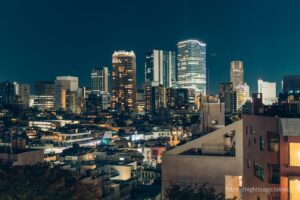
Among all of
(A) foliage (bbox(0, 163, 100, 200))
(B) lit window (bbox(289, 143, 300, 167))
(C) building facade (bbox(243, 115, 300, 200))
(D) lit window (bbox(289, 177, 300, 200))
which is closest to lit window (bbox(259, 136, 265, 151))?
(C) building facade (bbox(243, 115, 300, 200))

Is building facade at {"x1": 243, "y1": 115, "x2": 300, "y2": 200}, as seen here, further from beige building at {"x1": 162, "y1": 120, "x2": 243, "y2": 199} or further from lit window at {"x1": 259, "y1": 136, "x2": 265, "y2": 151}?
beige building at {"x1": 162, "y1": 120, "x2": 243, "y2": 199}

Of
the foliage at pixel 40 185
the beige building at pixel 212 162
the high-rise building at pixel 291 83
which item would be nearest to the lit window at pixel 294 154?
the beige building at pixel 212 162

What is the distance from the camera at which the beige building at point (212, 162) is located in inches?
847

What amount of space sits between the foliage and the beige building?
499 centimetres

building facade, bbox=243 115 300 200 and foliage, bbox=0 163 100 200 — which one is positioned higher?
building facade, bbox=243 115 300 200

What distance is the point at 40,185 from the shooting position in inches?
695

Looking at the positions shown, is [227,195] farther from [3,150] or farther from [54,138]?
[54,138]

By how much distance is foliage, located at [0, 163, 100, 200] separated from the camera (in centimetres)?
1675

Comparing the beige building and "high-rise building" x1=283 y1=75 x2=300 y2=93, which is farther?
"high-rise building" x1=283 y1=75 x2=300 y2=93

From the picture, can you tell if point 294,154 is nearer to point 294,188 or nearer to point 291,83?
point 294,188

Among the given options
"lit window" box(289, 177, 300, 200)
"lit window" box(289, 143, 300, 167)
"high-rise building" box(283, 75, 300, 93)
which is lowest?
"lit window" box(289, 177, 300, 200)

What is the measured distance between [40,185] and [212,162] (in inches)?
366

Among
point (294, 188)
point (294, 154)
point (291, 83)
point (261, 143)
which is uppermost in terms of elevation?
point (291, 83)

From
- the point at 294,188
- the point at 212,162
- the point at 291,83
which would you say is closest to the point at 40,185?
the point at 212,162
